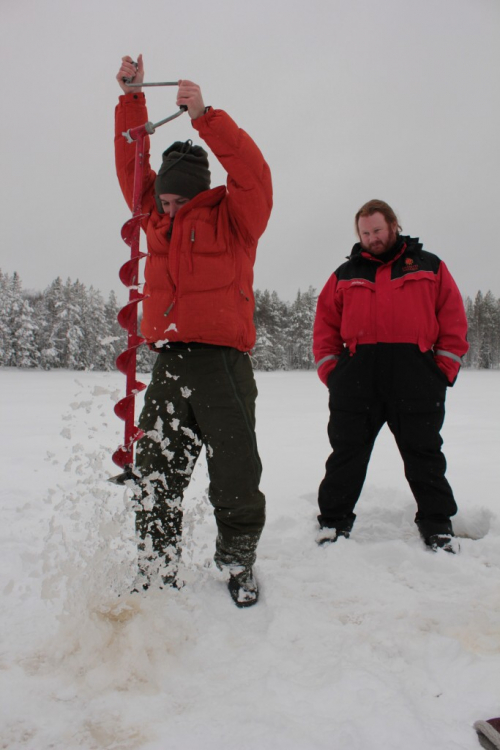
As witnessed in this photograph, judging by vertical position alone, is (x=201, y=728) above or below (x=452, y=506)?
below

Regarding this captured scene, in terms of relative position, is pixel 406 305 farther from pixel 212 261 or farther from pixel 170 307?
pixel 170 307

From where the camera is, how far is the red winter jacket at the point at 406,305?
3018mm

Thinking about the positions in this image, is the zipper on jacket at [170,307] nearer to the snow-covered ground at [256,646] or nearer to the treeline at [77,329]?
the snow-covered ground at [256,646]

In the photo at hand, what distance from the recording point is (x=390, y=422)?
10.3 feet

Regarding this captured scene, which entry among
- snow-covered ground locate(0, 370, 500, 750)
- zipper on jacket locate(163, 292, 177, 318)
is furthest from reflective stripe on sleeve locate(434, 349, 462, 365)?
zipper on jacket locate(163, 292, 177, 318)

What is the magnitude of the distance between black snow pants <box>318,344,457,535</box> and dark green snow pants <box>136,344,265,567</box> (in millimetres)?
986

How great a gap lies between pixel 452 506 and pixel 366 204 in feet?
6.95

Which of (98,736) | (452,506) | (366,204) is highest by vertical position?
(366,204)

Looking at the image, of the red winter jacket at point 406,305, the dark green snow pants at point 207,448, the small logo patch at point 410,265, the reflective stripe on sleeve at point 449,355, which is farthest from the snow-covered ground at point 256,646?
the small logo patch at point 410,265

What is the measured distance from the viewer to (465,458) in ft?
18.2

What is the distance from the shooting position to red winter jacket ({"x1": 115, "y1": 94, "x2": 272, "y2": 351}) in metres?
2.25

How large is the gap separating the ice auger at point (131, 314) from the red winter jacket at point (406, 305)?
59.5 inches

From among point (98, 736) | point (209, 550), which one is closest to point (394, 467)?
point (209, 550)

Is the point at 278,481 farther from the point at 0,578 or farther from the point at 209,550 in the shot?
the point at 0,578
